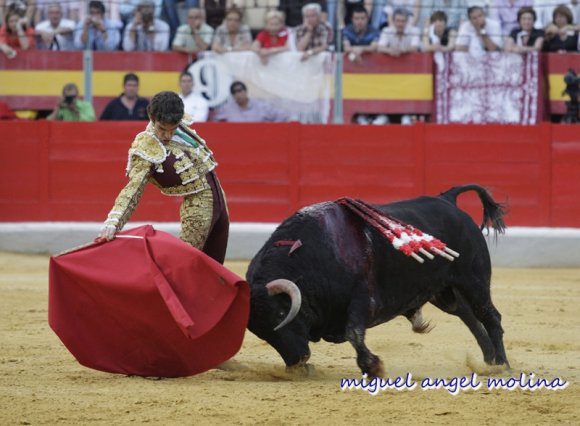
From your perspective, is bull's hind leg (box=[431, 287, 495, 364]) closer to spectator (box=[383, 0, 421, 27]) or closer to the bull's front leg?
the bull's front leg

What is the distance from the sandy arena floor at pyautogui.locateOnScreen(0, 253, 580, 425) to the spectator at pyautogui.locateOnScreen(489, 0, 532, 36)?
148 inches

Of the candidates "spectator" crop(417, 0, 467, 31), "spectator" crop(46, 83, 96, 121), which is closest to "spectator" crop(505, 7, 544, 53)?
"spectator" crop(417, 0, 467, 31)

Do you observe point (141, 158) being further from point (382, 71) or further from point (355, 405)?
point (382, 71)

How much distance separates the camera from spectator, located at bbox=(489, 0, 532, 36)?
10.0 metres

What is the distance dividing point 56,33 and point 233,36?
4.94ft

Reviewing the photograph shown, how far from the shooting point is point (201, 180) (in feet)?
→ 16.1

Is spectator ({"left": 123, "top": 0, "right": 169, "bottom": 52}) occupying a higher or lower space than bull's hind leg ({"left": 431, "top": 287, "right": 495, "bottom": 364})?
higher

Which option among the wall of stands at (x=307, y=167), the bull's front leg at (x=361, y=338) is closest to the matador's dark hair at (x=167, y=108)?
the bull's front leg at (x=361, y=338)

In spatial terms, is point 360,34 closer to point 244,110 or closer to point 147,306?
point 244,110

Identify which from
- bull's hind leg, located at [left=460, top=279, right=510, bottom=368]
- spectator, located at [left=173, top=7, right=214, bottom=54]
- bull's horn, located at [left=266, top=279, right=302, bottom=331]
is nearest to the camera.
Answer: bull's horn, located at [left=266, top=279, right=302, bottom=331]

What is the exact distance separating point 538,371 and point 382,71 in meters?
5.25

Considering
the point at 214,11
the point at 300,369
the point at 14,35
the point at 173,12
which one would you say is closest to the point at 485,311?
the point at 300,369

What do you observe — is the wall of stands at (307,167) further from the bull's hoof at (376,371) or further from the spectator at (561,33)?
the bull's hoof at (376,371)

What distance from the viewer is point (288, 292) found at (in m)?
4.52
